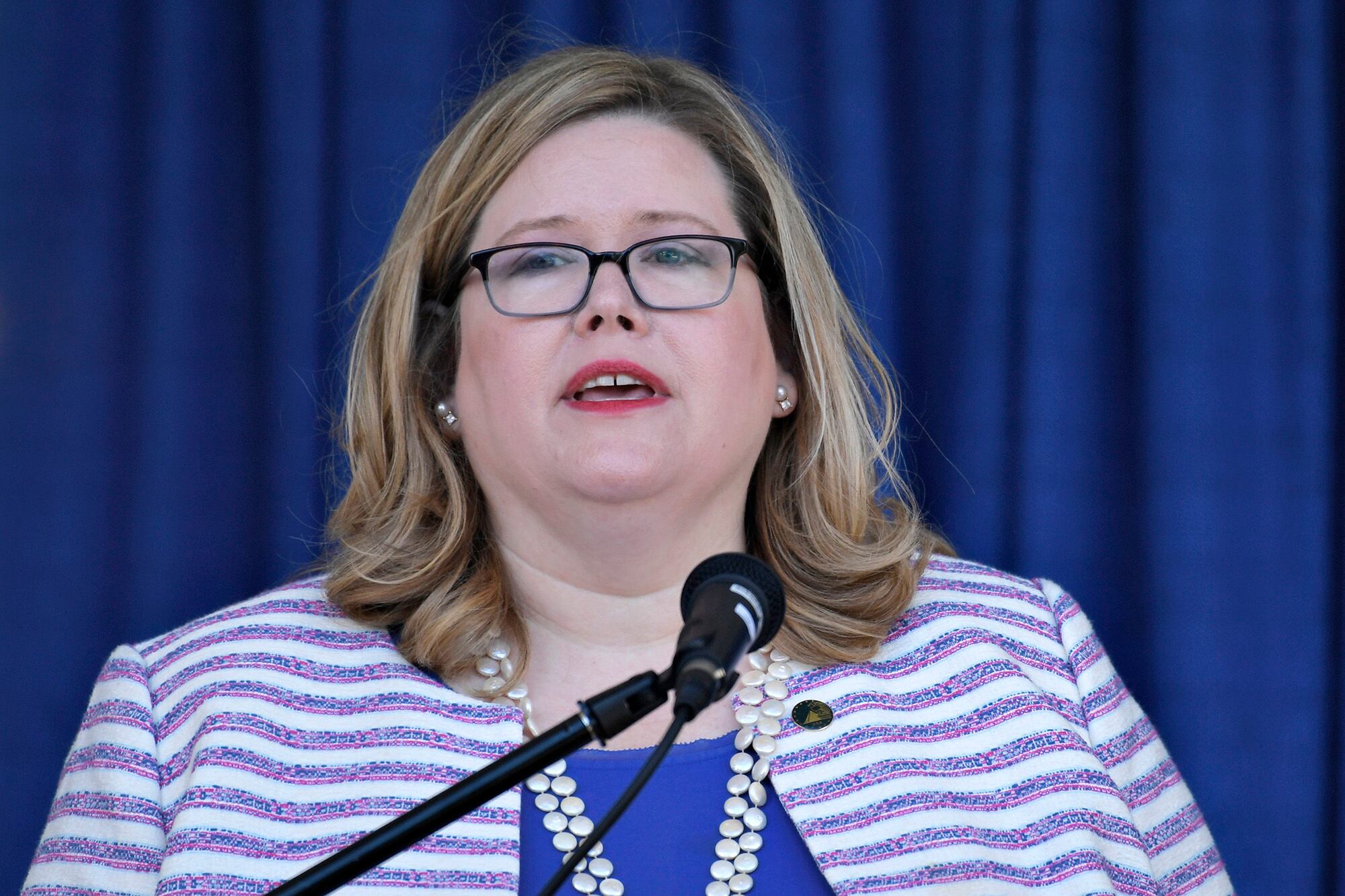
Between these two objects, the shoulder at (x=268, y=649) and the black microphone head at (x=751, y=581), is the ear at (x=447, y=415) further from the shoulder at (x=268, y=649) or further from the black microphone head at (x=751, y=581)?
the black microphone head at (x=751, y=581)

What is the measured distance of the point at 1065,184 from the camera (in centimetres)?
191

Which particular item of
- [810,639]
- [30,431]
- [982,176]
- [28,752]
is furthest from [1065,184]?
[28,752]

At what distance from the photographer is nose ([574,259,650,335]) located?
56.4 inches

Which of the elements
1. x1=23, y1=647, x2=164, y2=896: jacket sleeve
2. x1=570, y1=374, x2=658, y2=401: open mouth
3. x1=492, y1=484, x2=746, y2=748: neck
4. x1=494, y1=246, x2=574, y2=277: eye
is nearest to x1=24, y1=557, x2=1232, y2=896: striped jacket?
x1=23, y1=647, x2=164, y2=896: jacket sleeve

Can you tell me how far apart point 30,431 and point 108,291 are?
240mm

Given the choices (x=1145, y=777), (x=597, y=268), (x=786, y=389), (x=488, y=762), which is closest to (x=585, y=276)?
(x=597, y=268)

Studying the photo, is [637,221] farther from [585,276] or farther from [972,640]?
[972,640]

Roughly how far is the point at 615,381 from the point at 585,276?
5.4 inches

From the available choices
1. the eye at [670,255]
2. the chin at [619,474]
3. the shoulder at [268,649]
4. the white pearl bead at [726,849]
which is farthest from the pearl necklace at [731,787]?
the eye at [670,255]

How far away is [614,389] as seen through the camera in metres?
1.49

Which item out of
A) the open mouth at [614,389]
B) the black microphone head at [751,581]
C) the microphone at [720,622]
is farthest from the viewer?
the open mouth at [614,389]

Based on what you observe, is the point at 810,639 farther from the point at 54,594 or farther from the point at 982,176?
the point at 54,594

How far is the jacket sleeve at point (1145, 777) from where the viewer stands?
1.51 metres

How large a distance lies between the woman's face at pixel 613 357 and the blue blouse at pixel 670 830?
30 cm
